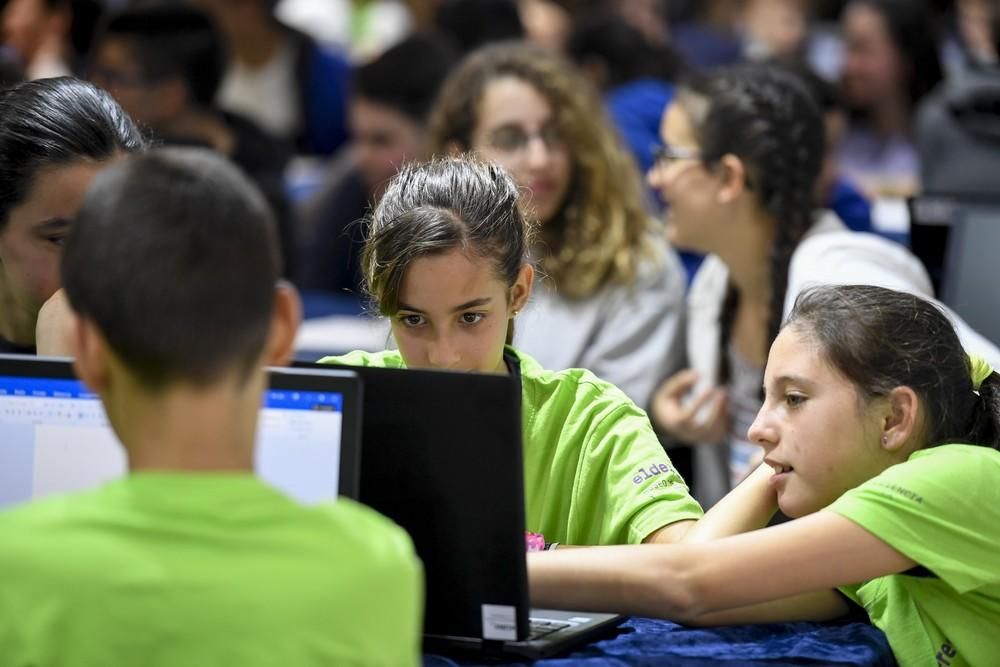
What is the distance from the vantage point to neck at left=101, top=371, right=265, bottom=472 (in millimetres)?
1061

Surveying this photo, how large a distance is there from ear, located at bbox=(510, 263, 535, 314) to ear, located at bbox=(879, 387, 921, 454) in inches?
20.7

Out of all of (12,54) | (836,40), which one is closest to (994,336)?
(12,54)

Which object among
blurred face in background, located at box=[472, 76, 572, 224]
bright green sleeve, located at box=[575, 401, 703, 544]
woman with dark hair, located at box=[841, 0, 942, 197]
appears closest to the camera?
bright green sleeve, located at box=[575, 401, 703, 544]

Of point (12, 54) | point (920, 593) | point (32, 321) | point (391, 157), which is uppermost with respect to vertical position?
point (12, 54)

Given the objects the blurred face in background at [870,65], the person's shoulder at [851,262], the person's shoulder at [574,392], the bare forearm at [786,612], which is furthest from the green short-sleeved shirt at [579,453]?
the blurred face in background at [870,65]

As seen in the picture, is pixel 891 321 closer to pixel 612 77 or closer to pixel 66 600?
pixel 66 600

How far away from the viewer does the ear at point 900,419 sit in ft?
5.27

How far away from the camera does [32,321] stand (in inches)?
75.2

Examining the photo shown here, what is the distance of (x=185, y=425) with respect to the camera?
1062 mm

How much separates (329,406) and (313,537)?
33cm

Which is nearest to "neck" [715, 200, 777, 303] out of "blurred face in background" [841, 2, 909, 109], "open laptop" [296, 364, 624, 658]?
"open laptop" [296, 364, 624, 658]

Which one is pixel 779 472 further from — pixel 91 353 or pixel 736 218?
pixel 736 218

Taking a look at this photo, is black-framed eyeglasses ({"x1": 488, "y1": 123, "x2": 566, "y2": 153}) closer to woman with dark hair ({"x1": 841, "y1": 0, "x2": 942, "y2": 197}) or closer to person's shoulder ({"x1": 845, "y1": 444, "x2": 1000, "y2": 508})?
person's shoulder ({"x1": 845, "y1": 444, "x2": 1000, "y2": 508})

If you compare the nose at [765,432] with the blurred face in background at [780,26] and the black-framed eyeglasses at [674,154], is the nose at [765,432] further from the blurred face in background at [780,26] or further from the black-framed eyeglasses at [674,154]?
the blurred face in background at [780,26]
